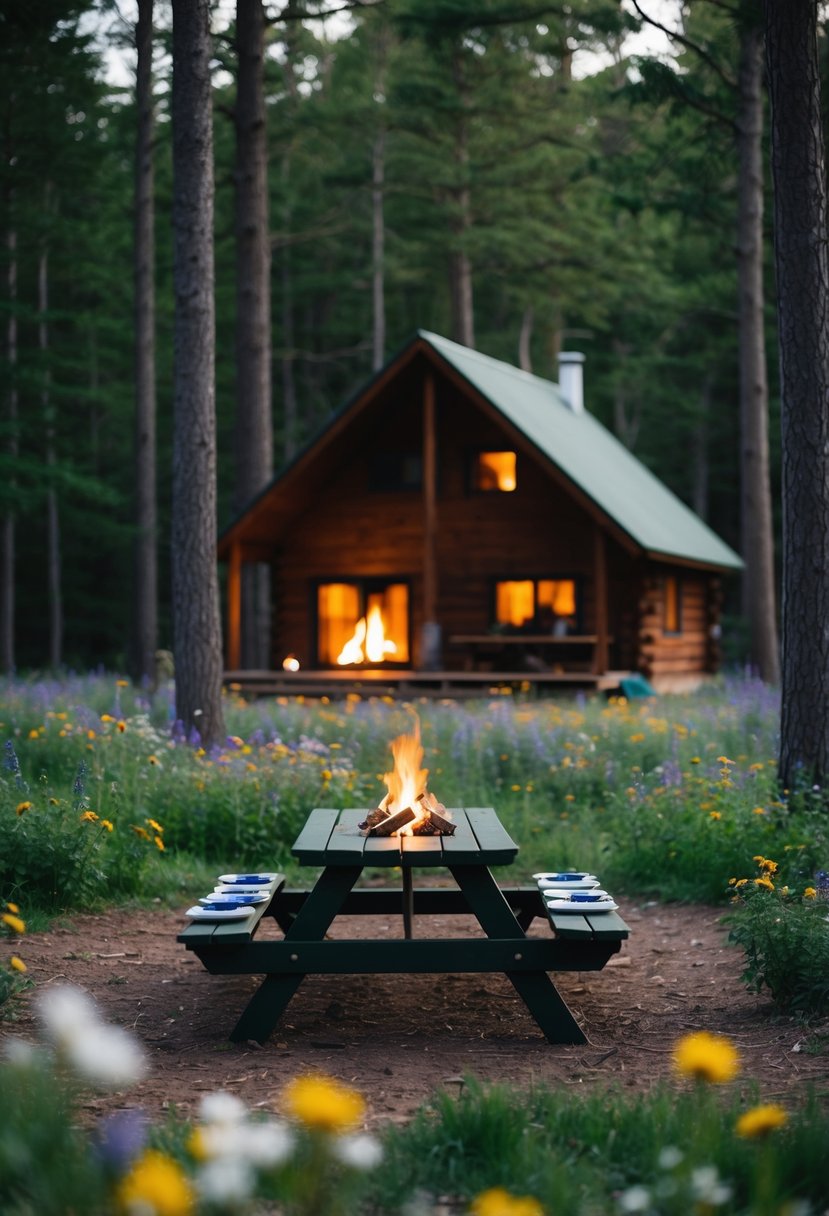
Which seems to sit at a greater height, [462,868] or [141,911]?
[462,868]

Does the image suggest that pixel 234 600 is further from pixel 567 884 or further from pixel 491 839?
pixel 491 839

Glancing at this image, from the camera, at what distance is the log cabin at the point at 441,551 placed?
2075 centimetres

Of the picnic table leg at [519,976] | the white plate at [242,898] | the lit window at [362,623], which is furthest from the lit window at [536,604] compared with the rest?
the picnic table leg at [519,976]

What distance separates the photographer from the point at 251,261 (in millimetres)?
21141

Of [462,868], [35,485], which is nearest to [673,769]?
[462,868]

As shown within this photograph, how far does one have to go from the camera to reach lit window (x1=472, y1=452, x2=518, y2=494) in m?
22.1

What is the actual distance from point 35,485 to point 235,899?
23722 mm

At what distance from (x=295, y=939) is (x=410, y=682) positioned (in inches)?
579

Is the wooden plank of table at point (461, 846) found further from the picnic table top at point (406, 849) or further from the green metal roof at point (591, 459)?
the green metal roof at point (591, 459)

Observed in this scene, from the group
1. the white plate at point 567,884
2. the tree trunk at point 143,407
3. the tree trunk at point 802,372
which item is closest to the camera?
the white plate at point 567,884

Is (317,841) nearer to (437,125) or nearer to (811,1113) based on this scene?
(811,1113)

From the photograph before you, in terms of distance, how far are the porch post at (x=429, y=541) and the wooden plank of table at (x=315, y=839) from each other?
13396 millimetres

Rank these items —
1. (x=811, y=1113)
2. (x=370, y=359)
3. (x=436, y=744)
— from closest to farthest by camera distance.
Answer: (x=811, y=1113) → (x=436, y=744) → (x=370, y=359)

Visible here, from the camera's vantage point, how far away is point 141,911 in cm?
849
